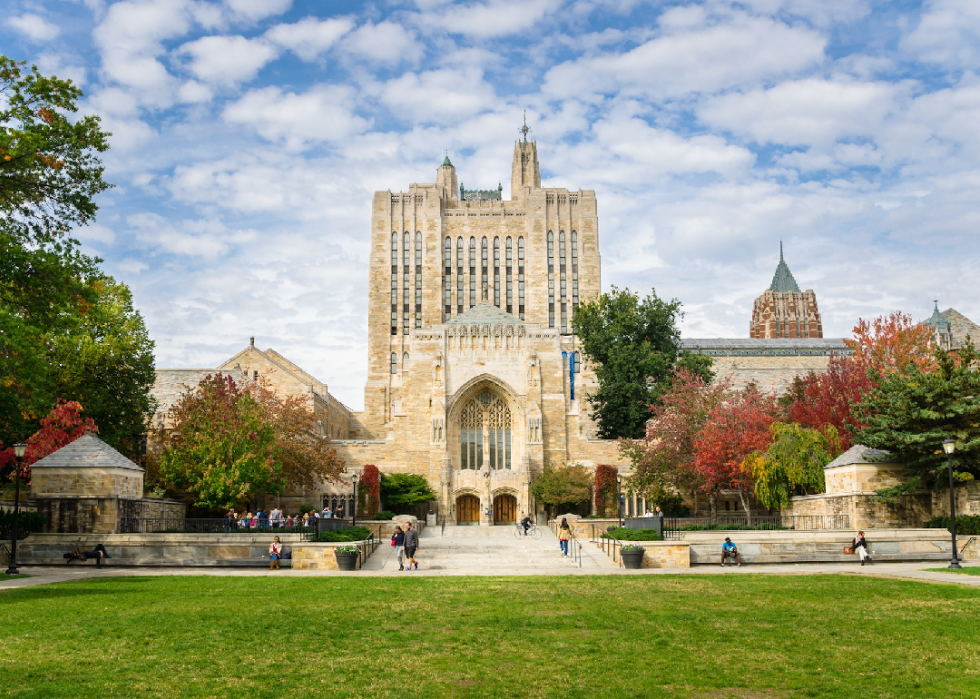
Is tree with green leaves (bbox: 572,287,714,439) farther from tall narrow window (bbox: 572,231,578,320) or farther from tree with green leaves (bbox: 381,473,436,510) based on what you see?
tall narrow window (bbox: 572,231,578,320)

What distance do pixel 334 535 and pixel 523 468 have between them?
2543cm

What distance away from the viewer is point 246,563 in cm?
2459

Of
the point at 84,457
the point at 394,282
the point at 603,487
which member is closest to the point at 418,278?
the point at 394,282

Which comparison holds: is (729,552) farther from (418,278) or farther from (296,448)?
(418,278)

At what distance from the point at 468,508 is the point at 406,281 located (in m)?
38.6

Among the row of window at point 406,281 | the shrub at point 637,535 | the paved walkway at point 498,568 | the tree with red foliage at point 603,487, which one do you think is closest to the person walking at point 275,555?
the paved walkway at point 498,568

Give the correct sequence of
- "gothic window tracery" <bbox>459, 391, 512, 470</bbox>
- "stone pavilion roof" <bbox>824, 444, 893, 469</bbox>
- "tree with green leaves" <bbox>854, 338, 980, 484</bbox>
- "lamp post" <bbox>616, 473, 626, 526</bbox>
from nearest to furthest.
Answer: "tree with green leaves" <bbox>854, 338, 980, 484</bbox>
"stone pavilion roof" <bbox>824, 444, 893, 469</bbox>
"lamp post" <bbox>616, 473, 626, 526</bbox>
"gothic window tracery" <bbox>459, 391, 512, 470</bbox>

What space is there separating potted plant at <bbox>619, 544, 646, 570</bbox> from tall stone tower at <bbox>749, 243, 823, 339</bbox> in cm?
10384

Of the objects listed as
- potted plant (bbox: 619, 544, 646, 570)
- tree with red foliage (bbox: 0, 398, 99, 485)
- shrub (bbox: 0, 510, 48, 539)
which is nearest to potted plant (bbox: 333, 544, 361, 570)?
potted plant (bbox: 619, 544, 646, 570)

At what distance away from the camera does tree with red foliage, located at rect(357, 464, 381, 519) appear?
47906mm

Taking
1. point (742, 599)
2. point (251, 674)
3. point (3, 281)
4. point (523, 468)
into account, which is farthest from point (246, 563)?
point (523, 468)

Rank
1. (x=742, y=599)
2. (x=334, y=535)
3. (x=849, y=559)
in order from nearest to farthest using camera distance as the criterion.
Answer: (x=742, y=599), (x=849, y=559), (x=334, y=535)

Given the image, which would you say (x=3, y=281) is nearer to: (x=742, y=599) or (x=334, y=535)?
(x=334, y=535)

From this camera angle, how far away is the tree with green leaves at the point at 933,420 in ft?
85.9
